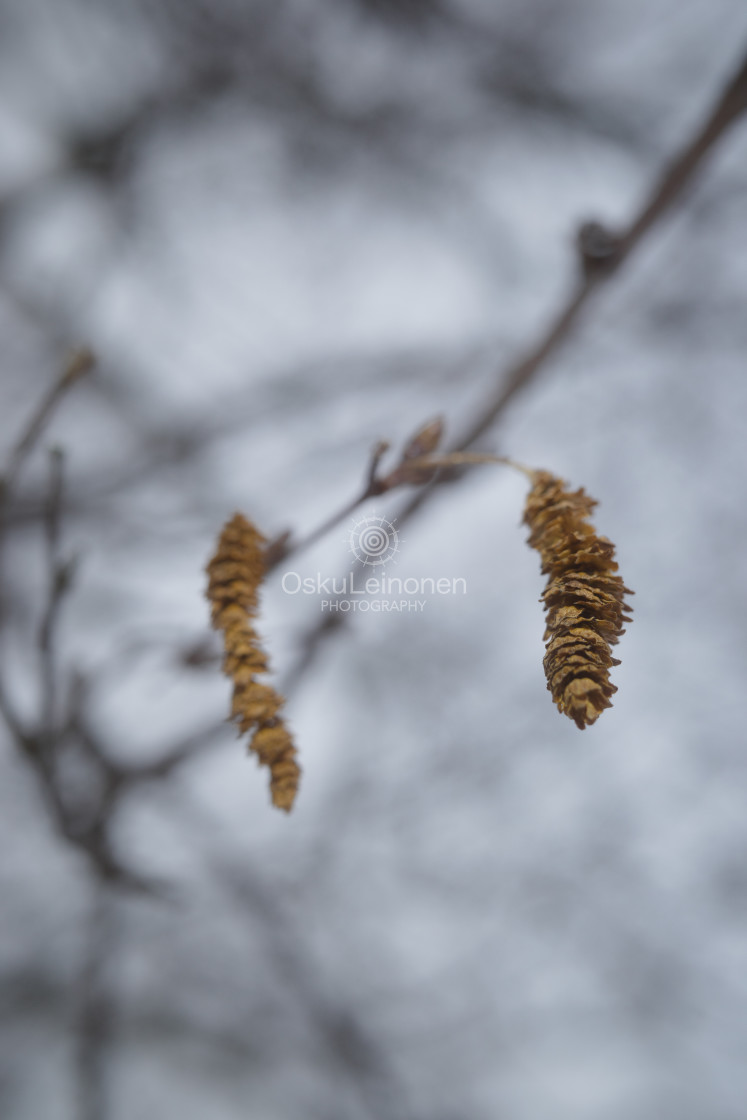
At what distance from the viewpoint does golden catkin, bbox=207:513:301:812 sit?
0.18m

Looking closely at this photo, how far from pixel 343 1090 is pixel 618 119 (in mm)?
1505

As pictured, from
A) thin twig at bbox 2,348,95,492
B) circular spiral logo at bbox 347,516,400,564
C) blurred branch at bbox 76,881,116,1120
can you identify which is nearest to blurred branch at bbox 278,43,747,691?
circular spiral logo at bbox 347,516,400,564

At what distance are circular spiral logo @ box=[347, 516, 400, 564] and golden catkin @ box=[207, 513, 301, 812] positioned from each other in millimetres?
119

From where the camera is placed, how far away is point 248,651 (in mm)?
205

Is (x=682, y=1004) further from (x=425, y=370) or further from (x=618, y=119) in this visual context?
(x=618, y=119)

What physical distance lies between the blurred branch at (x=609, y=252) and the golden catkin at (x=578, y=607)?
0.10 meters

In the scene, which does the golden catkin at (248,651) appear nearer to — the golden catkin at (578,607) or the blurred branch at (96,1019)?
the golden catkin at (578,607)

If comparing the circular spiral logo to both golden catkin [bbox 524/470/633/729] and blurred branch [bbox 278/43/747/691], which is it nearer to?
blurred branch [bbox 278/43/747/691]

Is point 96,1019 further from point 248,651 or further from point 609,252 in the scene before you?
point 609,252

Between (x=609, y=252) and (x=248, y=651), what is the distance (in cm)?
27

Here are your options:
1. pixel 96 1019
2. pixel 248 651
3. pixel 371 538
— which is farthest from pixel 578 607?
pixel 96 1019

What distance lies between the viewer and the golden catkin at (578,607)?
150 millimetres

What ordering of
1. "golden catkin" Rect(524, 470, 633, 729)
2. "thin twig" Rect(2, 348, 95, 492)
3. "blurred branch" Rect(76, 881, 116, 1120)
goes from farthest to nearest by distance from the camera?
"blurred branch" Rect(76, 881, 116, 1120), "thin twig" Rect(2, 348, 95, 492), "golden catkin" Rect(524, 470, 633, 729)

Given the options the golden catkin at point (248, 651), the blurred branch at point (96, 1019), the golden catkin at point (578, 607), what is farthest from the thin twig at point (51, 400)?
the blurred branch at point (96, 1019)
